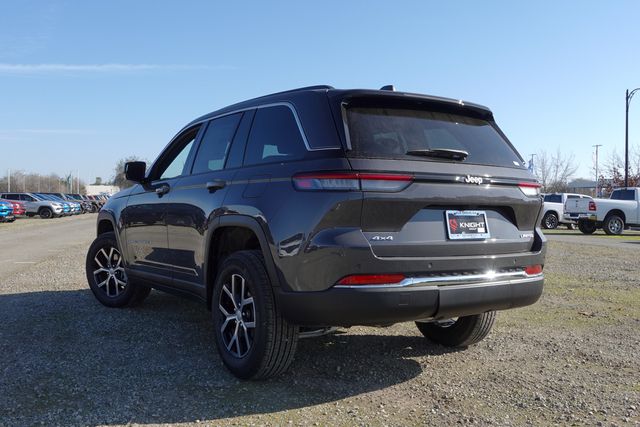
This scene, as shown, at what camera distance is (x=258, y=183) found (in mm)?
3801

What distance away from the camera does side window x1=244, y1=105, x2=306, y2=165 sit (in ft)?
12.2

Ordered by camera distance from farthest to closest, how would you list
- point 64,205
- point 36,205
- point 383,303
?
point 64,205 → point 36,205 → point 383,303

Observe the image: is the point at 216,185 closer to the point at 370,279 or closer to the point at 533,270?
the point at 370,279

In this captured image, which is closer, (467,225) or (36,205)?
(467,225)

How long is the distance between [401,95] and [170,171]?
101 inches

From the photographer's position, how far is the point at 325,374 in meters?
4.08

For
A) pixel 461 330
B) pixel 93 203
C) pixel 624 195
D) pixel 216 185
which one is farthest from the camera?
pixel 93 203

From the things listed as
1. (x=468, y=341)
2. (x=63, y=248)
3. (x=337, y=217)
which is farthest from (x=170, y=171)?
(x=63, y=248)

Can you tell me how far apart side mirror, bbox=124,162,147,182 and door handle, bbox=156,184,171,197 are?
1.41 feet

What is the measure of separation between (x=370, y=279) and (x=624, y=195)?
22.9 m

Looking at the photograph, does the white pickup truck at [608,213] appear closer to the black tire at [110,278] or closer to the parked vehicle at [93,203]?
the black tire at [110,278]

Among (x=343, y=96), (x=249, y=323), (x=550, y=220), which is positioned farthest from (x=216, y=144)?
(x=550, y=220)

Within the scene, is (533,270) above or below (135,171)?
below

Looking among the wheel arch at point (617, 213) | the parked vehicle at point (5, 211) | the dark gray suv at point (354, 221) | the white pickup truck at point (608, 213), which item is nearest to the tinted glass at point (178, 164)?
the dark gray suv at point (354, 221)
